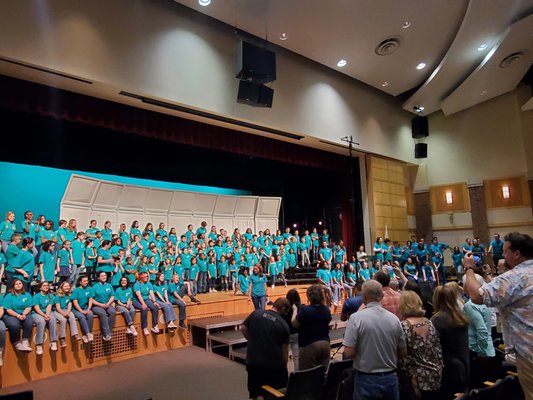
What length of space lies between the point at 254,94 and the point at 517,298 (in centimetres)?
729

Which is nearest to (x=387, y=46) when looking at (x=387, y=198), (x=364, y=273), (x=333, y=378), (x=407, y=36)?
(x=407, y=36)

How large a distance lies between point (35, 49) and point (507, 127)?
13717 mm

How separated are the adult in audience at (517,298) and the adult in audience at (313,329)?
136 cm

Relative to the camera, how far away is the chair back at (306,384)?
256 cm

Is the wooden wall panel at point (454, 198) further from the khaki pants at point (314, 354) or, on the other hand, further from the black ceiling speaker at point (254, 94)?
the khaki pants at point (314, 354)

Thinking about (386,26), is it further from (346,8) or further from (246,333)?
(246,333)

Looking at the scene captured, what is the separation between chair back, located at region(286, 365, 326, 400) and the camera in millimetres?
2561

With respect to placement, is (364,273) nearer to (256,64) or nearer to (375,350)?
(256,64)

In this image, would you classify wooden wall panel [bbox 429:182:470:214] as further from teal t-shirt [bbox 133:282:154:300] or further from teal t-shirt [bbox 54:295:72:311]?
teal t-shirt [bbox 54:295:72:311]

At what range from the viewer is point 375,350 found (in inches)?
87.9

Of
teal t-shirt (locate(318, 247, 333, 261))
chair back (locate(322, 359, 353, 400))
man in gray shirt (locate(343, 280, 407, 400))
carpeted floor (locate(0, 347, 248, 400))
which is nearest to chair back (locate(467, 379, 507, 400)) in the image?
man in gray shirt (locate(343, 280, 407, 400))

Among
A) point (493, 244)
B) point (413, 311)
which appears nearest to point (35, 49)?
point (413, 311)

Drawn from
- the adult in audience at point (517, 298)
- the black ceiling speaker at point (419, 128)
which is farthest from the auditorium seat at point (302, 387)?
the black ceiling speaker at point (419, 128)

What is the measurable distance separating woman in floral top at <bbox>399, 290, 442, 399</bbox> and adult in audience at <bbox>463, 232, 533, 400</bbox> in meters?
0.59
